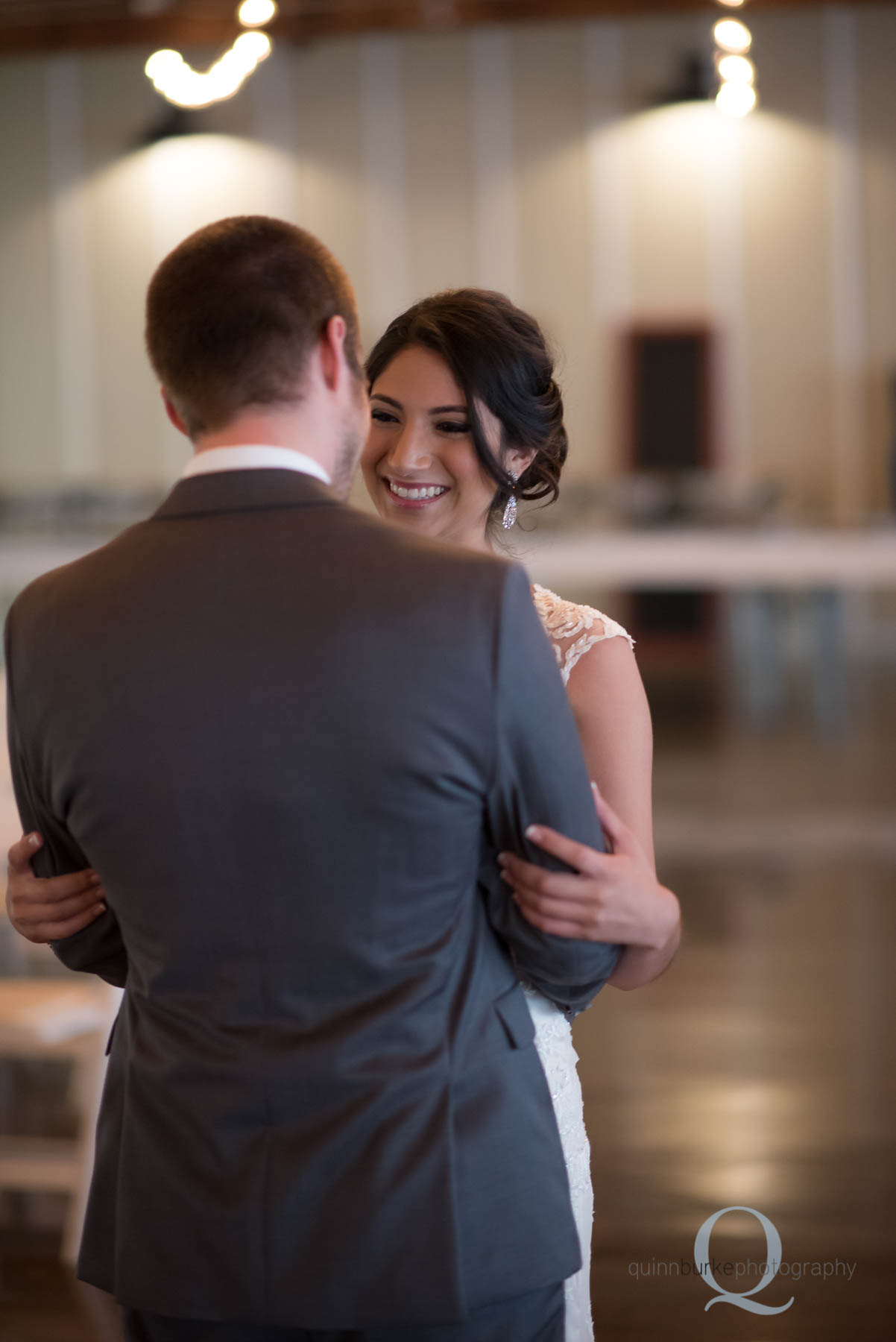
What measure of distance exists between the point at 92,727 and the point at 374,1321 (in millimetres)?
528

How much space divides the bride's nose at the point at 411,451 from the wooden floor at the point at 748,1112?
Result: 1.82m

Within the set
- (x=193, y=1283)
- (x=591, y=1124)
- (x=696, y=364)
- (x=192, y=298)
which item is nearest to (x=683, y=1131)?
(x=591, y=1124)

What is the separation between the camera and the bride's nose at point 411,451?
5.73 feet

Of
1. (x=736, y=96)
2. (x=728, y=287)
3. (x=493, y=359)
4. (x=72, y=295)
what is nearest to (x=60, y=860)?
(x=493, y=359)

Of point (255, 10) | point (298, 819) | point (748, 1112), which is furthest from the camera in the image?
point (255, 10)

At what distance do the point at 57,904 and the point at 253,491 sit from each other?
47 cm

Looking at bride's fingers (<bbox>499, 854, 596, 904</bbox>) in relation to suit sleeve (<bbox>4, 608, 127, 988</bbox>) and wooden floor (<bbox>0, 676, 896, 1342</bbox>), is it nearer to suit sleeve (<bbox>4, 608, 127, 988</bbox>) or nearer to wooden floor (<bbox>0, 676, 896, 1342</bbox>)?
suit sleeve (<bbox>4, 608, 127, 988</bbox>)

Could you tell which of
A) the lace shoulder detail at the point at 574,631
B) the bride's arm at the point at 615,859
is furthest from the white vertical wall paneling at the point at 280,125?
the bride's arm at the point at 615,859

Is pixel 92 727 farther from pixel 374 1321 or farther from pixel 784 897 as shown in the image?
pixel 784 897

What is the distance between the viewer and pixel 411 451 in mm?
1747

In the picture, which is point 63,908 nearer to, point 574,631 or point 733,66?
point 574,631

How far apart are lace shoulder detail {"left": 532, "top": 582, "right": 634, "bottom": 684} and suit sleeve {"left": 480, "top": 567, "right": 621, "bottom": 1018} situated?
474 millimetres

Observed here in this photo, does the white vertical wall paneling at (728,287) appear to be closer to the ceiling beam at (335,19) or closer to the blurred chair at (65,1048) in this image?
the ceiling beam at (335,19)

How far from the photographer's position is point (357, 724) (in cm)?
104
